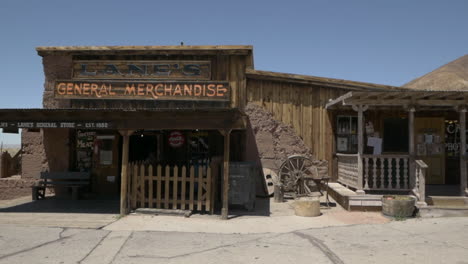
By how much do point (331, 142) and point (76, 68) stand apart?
9.19 metres

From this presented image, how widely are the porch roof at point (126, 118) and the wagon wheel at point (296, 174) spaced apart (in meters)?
3.42

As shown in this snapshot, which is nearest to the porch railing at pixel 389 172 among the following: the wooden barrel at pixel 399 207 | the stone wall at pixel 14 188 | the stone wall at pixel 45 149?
the wooden barrel at pixel 399 207

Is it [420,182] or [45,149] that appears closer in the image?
[420,182]

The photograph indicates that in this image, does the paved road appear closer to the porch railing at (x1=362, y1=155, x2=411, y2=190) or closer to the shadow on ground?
the shadow on ground

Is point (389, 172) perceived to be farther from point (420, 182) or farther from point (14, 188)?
point (14, 188)

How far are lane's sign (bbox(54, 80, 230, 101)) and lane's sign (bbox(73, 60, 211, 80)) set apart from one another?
271mm

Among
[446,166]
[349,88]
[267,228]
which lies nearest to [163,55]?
[349,88]

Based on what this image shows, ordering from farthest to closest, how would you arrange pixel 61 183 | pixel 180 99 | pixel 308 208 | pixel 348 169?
pixel 180 99
pixel 61 183
pixel 348 169
pixel 308 208

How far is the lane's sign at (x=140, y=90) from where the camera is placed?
Result: 1135cm

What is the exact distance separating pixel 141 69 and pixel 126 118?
3.72 meters

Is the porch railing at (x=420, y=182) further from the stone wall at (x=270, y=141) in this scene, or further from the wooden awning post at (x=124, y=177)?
the wooden awning post at (x=124, y=177)

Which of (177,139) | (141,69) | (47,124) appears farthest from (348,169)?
(47,124)

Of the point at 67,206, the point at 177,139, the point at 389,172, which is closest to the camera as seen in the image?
the point at 389,172

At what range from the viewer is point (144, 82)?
1150 cm
